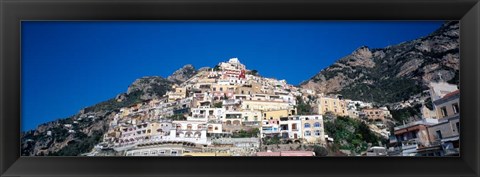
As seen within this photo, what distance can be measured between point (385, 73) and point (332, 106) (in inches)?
10.0

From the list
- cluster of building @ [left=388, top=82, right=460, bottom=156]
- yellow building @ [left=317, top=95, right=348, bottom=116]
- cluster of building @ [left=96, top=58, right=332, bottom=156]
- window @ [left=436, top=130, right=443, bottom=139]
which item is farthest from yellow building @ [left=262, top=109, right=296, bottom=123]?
window @ [left=436, top=130, right=443, bottom=139]

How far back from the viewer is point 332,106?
191 cm

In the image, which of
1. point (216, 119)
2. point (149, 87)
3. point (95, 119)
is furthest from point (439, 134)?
point (95, 119)

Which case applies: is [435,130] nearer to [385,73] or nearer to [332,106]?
[385,73]

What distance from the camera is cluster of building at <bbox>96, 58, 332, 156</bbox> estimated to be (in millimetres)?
1874

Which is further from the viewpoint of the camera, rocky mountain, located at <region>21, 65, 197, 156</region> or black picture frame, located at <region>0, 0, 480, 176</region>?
rocky mountain, located at <region>21, 65, 197, 156</region>

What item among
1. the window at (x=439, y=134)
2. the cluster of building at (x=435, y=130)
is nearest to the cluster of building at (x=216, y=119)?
the cluster of building at (x=435, y=130)

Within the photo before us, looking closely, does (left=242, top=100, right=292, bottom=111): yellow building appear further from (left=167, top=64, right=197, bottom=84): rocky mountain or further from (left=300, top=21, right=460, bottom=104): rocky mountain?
(left=167, top=64, right=197, bottom=84): rocky mountain

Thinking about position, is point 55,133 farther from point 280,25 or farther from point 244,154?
point 280,25
